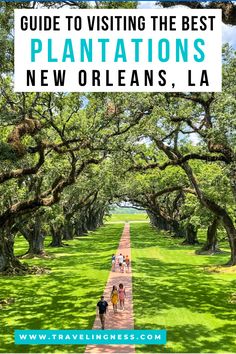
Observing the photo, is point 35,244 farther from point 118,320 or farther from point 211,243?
point 118,320

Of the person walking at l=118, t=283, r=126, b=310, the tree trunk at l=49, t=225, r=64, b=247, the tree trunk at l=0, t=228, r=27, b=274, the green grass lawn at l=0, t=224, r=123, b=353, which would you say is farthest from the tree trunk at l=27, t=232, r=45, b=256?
the person walking at l=118, t=283, r=126, b=310

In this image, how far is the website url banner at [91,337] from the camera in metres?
15.6

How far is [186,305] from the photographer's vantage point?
21172 mm

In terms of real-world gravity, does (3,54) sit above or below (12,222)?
above

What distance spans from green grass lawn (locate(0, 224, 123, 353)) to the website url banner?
0.49 metres

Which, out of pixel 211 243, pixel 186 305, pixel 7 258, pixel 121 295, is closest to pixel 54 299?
pixel 121 295

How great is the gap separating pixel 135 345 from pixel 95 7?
12218mm

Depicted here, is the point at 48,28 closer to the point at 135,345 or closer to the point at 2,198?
the point at 135,345

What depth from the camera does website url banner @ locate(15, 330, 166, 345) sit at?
1564 centimetres

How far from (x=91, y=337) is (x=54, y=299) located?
7332 millimetres

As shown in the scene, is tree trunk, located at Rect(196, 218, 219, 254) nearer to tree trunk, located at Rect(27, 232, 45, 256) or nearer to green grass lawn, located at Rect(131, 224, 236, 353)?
green grass lawn, located at Rect(131, 224, 236, 353)

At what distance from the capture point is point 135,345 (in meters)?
15.3

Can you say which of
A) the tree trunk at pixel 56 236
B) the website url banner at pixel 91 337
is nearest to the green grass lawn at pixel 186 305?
the website url banner at pixel 91 337

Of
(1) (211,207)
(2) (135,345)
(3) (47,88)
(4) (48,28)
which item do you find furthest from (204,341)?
(1) (211,207)
